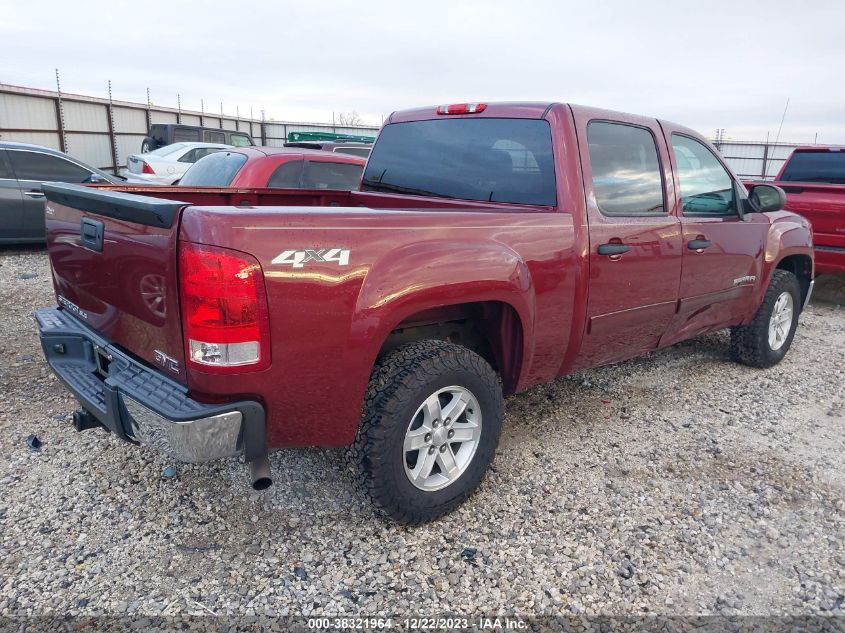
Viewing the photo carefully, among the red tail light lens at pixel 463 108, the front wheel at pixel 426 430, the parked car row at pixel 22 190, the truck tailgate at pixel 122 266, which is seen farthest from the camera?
the parked car row at pixel 22 190

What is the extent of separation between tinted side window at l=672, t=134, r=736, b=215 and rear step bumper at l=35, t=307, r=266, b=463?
3.01 meters

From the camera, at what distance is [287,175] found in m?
6.77

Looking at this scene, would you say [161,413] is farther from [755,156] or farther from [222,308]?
[755,156]

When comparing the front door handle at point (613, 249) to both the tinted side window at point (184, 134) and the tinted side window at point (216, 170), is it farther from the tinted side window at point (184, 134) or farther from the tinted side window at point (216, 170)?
the tinted side window at point (184, 134)

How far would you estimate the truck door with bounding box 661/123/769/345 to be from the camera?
3.95 metres

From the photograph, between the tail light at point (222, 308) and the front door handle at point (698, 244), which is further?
the front door handle at point (698, 244)

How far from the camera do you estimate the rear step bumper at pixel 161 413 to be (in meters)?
2.19

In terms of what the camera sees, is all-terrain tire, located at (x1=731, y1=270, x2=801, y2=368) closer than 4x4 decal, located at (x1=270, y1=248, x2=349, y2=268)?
No

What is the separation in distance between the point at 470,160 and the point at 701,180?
1659 millimetres

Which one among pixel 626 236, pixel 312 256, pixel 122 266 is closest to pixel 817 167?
pixel 626 236

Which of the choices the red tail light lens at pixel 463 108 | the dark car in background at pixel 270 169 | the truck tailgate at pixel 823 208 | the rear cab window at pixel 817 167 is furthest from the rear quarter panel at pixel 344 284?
the rear cab window at pixel 817 167

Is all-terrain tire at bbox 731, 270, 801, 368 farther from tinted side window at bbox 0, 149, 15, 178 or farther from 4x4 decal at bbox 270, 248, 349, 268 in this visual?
tinted side window at bbox 0, 149, 15, 178

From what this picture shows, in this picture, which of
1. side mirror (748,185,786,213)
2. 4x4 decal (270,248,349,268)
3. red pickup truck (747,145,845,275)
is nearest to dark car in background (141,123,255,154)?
red pickup truck (747,145,845,275)

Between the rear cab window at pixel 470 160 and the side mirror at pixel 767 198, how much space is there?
6.76 ft
